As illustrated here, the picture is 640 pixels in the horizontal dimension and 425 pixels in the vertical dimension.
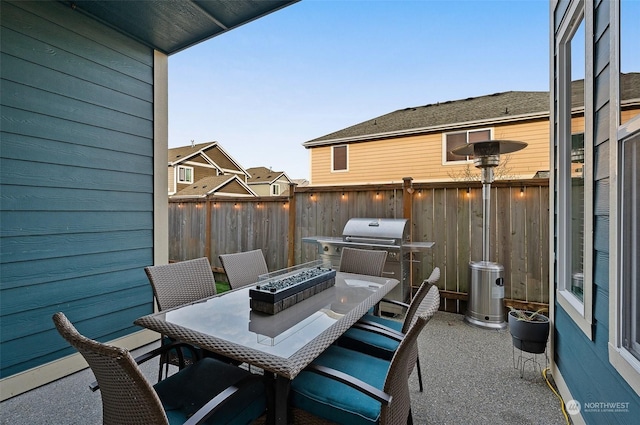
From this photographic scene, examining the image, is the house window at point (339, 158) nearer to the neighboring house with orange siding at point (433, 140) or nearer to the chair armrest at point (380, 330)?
the neighboring house with orange siding at point (433, 140)

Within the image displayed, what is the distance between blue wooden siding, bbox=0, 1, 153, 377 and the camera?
7.13 ft

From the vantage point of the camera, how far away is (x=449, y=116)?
8.12 meters

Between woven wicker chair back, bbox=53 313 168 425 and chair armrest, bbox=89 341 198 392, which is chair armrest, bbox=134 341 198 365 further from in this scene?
woven wicker chair back, bbox=53 313 168 425

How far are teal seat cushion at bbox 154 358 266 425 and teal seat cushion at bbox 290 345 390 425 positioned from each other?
0.19m

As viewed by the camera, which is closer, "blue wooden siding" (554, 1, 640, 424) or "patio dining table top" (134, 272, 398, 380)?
"patio dining table top" (134, 272, 398, 380)

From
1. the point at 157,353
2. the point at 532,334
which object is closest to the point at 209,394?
the point at 157,353

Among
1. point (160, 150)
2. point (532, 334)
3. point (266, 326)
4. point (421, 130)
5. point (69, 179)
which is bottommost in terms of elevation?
point (532, 334)

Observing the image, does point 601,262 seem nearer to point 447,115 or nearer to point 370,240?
point 370,240

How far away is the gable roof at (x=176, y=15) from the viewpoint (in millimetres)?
2439

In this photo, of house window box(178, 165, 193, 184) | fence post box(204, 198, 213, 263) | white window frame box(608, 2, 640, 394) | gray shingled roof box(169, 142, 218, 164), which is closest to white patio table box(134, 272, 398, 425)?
white window frame box(608, 2, 640, 394)

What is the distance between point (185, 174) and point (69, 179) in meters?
13.6

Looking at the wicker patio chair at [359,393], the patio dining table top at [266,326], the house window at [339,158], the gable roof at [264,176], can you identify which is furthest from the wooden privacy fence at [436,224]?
the gable roof at [264,176]

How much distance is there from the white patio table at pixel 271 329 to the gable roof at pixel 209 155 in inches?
550

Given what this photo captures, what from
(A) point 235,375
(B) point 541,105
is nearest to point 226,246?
(A) point 235,375
